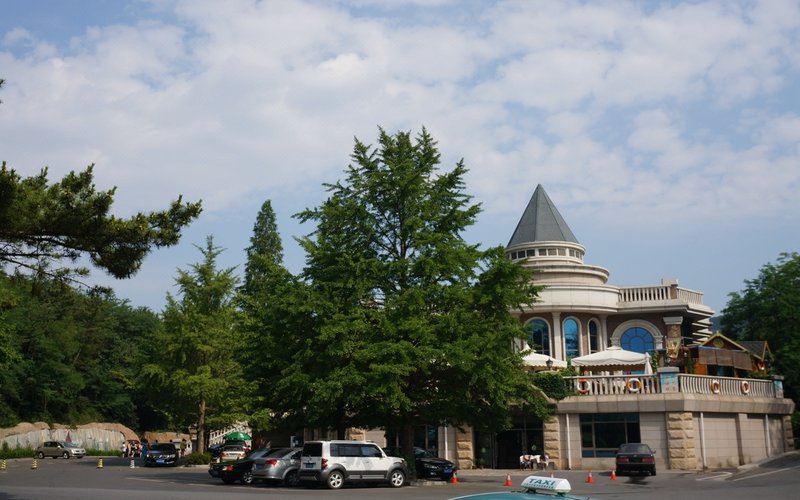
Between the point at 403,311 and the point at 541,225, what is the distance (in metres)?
25.6

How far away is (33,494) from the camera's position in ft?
78.3

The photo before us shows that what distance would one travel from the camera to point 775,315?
49.7m

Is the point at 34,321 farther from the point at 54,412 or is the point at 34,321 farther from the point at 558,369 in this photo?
the point at 558,369

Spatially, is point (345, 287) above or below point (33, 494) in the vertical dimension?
above

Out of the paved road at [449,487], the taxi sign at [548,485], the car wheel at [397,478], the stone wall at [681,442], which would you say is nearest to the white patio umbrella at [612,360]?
the stone wall at [681,442]

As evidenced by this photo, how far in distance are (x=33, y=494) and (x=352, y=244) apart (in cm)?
1424

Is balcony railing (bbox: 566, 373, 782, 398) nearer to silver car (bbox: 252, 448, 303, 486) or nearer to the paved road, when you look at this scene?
the paved road

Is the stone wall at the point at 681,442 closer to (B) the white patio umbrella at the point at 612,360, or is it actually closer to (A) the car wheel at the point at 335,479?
(B) the white patio umbrella at the point at 612,360

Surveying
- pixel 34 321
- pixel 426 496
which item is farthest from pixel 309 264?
pixel 34 321

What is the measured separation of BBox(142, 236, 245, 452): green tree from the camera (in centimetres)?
4622

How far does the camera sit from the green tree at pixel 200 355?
4622 centimetres

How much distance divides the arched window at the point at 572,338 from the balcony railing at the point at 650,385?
38.5 ft

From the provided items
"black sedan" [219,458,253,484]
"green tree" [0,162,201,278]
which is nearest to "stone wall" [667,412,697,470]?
"black sedan" [219,458,253,484]

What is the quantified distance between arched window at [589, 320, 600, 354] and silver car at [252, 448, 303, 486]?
2565 centimetres
